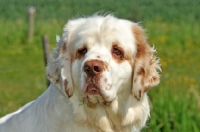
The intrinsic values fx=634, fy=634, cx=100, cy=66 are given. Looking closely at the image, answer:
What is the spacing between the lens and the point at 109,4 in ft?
99.3

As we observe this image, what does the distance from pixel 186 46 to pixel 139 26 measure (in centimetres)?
1675

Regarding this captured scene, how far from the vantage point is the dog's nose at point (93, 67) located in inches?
188

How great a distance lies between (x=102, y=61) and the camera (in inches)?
190

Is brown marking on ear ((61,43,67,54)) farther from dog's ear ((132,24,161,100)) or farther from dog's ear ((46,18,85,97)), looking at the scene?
Answer: dog's ear ((132,24,161,100))

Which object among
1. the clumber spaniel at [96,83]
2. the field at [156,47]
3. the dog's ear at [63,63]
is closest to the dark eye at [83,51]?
the clumber spaniel at [96,83]

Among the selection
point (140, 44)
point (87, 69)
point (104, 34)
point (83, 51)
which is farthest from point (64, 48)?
point (140, 44)

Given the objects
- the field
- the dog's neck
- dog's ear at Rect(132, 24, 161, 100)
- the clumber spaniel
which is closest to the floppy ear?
the clumber spaniel

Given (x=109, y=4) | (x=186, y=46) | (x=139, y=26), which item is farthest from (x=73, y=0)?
(x=139, y=26)

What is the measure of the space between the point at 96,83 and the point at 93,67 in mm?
145

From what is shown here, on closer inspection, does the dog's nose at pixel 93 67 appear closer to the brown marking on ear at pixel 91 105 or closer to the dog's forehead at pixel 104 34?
the dog's forehead at pixel 104 34

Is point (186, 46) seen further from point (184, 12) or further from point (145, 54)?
point (145, 54)

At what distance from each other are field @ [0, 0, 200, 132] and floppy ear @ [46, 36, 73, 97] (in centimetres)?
146

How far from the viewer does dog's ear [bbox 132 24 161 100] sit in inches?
206

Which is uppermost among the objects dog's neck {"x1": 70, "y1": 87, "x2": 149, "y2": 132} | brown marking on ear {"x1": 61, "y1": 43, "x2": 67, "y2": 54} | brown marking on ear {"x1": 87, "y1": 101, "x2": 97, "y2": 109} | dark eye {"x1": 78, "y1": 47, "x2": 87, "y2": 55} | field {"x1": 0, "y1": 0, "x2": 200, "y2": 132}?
dark eye {"x1": 78, "y1": 47, "x2": 87, "y2": 55}
